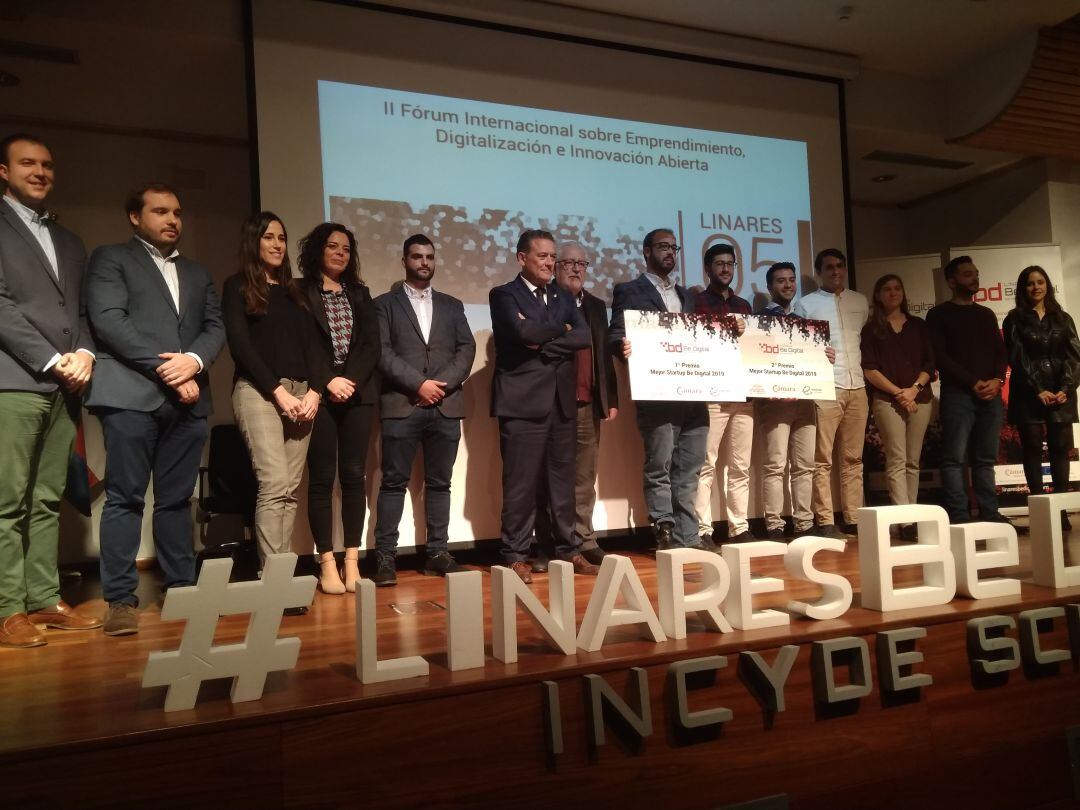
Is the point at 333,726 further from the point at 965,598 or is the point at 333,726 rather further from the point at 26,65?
the point at 26,65

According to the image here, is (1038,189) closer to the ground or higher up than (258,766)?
higher up

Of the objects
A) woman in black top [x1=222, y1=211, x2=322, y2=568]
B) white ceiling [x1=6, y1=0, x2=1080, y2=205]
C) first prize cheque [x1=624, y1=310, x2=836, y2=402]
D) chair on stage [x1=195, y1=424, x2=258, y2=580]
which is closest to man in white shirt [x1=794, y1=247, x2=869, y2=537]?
first prize cheque [x1=624, y1=310, x2=836, y2=402]

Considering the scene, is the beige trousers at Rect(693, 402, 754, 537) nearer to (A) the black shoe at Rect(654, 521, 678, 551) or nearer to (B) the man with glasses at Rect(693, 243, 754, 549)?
(B) the man with glasses at Rect(693, 243, 754, 549)

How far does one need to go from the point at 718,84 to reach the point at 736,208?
33.2 inches

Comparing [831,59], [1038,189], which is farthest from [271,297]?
[1038,189]

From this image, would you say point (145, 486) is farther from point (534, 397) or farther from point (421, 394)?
point (534, 397)

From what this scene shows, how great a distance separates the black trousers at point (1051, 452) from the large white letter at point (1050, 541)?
7.53 feet

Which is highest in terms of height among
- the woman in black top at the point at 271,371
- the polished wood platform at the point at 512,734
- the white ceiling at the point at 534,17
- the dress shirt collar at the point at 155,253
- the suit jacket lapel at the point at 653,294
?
the white ceiling at the point at 534,17

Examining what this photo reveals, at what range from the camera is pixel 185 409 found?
2.99 meters

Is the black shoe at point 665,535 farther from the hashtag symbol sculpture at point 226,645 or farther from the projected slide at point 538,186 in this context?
the hashtag symbol sculpture at point 226,645

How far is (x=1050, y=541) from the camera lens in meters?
2.68

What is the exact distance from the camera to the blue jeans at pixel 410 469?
142 inches

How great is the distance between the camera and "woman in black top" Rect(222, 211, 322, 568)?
3.12 m

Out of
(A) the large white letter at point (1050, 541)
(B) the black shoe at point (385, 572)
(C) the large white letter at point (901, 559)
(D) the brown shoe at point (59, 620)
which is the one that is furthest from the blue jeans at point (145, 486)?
(A) the large white letter at point (1050, 541)
